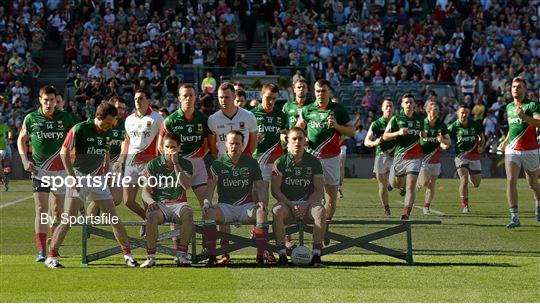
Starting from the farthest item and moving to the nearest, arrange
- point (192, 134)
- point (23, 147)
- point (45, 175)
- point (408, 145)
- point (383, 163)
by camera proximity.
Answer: point (383, 163) < point (408, 145) < point (192, 134) < point (45, 175) < point (23, 147)

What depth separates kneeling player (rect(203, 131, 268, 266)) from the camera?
14.7 metres

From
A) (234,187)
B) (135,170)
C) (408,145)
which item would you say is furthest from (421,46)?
(234,187)

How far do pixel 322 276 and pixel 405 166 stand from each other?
856 centimetres

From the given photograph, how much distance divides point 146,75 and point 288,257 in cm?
2529

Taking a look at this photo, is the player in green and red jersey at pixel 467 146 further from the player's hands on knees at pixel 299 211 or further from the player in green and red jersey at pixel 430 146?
the player's hands on knees at pixel 299 211

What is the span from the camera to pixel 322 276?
13.5 meters

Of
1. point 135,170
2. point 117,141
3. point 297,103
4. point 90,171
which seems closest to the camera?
point 90,171

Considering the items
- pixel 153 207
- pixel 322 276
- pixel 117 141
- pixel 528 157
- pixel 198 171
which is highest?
pixel 117 141

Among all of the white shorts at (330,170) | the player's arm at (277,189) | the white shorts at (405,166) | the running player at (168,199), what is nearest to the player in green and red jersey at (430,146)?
the white shorts at (405,166)

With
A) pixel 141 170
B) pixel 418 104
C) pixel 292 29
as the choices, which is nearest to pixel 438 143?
pixel 141 170

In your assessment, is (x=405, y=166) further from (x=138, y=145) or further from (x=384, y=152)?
(x=138, y=145)

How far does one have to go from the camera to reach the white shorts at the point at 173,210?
14.5 meters

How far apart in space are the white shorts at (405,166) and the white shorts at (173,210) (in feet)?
25.5

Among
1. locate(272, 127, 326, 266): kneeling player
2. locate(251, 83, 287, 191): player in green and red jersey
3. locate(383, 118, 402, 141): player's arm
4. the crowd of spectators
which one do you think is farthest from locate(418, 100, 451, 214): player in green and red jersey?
the crowd of spectators
